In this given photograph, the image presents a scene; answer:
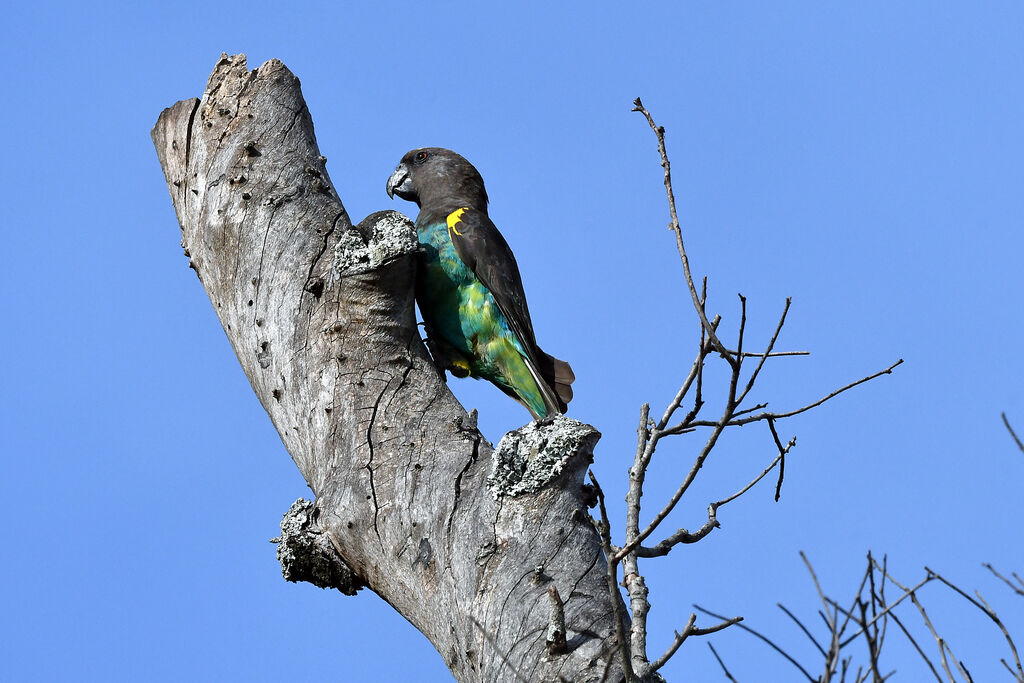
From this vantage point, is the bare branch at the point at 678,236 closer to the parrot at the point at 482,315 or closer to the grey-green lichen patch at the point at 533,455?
the grey-green lichen patch at the point at 533,455

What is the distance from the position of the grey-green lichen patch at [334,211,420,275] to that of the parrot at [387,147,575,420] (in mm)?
1077

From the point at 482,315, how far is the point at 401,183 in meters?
1.51

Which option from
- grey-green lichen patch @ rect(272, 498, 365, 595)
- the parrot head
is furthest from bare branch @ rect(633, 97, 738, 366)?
the parrot head

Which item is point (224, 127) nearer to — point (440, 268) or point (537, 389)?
point (440, 268)

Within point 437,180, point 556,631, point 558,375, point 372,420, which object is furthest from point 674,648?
point 437,180

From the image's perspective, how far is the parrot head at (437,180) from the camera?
582 centimetres

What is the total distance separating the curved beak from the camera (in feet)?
20.3

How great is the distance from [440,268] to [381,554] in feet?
7.37

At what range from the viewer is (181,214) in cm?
411

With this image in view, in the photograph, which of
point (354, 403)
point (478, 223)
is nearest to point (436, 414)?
point (354, 403)

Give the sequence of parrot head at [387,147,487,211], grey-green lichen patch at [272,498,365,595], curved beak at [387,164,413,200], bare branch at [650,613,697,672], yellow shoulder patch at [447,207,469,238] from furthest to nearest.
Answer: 1. curved beak at [387,164,413,200]
2. parrot head at [387,147,487,211]
3. yellow shoulder patch at [447,207,469,238]
4. grey-green lichen patch at [272,498,365,595]
5. bare branch at [650,613,697,672]

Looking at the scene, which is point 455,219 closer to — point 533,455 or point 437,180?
point 437,180

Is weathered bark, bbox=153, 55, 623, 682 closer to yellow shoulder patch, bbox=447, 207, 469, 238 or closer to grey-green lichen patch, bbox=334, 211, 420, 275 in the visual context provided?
grey-green lichen patch, bbox=334, 211, 420, 275

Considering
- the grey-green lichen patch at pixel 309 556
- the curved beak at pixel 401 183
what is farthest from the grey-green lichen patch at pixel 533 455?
the curved beak at pixel 401 183
